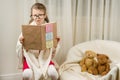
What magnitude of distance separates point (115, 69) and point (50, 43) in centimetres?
62

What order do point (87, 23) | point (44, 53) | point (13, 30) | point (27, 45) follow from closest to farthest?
1. point (27, 45)
2. point (44, 53)
3. point (13, 30)
4. point (87, 23)

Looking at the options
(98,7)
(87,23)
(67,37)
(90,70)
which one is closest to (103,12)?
(98,7)

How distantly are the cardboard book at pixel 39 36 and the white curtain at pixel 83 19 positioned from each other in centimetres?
62

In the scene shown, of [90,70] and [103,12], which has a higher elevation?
[103,12]

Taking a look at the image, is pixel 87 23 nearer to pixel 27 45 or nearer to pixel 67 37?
pixel 67 37

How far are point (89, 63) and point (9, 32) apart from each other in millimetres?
1055

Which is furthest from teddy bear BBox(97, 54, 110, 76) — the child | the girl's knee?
the girl's knee

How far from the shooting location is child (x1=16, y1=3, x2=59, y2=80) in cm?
181

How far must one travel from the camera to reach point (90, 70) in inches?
81.0

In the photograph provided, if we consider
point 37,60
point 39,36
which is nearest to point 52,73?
point 37,60

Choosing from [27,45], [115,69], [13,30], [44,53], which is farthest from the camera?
[13,30]

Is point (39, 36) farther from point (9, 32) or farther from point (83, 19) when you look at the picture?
point (83, 19)

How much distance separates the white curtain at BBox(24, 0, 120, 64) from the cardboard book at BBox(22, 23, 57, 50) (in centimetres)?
62

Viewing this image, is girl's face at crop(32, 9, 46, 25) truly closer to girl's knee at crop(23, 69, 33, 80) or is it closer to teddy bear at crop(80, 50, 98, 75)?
girl's knee at crop(23, 69, 33, 80)
